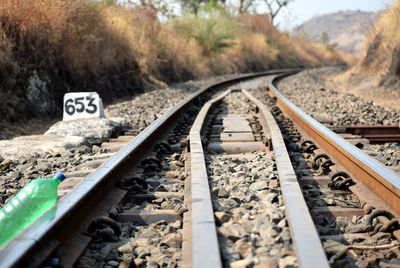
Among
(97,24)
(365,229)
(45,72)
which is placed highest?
(97,24)

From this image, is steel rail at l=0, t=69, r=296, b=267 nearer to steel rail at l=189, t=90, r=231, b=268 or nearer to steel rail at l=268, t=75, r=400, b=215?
steel rail at l=189, t=90, r=231, b=268

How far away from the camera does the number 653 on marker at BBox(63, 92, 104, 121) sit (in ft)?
20.0

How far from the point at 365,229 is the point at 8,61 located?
5931 mm

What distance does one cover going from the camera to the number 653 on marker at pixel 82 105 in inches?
241

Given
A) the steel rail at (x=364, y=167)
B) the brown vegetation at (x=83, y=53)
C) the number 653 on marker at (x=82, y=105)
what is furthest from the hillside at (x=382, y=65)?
the brown vegetation at (x=83, y=53)

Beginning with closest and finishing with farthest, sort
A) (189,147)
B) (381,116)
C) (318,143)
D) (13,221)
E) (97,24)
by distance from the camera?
1. (13,221)
2. (189,147)
3. (318,143)
4. (381,116)
5. (97,24)

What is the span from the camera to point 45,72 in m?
7.86

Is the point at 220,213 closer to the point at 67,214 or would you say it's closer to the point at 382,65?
the point at 67,214

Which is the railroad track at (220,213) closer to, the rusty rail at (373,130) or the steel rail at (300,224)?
the steel rail at (300,224)

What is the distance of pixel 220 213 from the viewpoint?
8.07 ft

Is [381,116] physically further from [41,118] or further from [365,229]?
[41,118]

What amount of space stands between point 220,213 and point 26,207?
3.33ft

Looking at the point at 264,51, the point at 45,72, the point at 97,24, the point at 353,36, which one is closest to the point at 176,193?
the point at 45,72

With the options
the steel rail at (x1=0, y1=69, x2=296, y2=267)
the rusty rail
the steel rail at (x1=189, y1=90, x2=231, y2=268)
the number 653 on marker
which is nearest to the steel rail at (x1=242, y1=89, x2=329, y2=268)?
the steel rail at (x1=189, y1=90, x2=231, y2=268)
